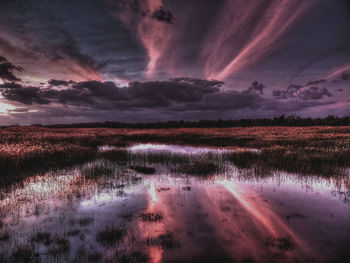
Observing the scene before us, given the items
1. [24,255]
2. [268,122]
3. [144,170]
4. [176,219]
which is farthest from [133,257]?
[268,122]

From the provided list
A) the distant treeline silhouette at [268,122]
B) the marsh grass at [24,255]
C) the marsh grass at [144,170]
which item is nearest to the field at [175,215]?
the marsh grass at [24,255]

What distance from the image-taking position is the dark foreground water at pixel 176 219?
15.4 feet

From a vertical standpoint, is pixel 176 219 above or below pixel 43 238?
below

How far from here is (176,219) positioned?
6.49m

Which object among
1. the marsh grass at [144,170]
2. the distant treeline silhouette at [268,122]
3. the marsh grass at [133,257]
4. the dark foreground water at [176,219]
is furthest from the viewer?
the distant treeline silhouette at [268,122]

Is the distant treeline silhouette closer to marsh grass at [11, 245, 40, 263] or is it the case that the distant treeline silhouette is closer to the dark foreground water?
the dark foreground water

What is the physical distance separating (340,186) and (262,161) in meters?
6.51

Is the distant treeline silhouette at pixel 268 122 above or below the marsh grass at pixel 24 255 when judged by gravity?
above

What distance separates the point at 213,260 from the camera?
4.50 meters

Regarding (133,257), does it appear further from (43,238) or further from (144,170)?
(144,170)

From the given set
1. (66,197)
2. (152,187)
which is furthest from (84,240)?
(152,187)

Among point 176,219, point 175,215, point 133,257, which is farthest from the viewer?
point 175,215

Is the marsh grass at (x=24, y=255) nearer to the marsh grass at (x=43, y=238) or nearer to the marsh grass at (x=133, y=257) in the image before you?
the marsh grass at (x=43, y=238)

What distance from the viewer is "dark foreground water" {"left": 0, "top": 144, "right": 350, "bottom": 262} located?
15.4 ft
